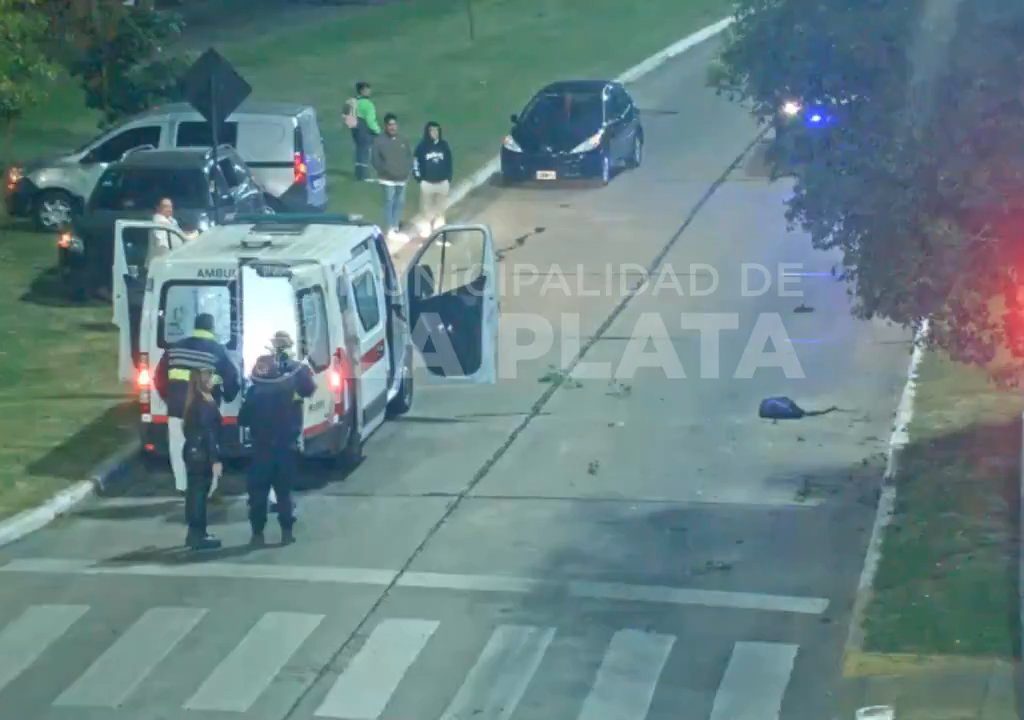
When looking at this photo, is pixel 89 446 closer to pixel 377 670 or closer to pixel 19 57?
pixel 377 670

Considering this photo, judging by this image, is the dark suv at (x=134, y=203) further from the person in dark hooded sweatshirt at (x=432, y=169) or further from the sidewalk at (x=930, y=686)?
the sidewalk at (x=930, y=686)

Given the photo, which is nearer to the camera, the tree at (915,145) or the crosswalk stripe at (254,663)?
the crosswalk stripe at (254,663)

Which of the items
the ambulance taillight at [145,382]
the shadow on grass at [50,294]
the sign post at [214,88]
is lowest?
the shadow on grass at [50,294]

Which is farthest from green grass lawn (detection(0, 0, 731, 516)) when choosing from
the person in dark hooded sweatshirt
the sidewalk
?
the sidewalk

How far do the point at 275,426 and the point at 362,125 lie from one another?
1634 cm

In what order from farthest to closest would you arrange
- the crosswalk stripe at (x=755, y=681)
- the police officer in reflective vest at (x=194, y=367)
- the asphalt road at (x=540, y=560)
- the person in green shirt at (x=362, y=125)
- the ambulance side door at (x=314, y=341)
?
1. the person in green shirt at (x=362, y=125)
2. the ambulance side door at (x=314, y=341)
3. the police officer in reflective vest at (x=194, y=367)
4. the asphalt road at (x=540, y=560)
5. the crosswalk stripe at (x=755, y=681)

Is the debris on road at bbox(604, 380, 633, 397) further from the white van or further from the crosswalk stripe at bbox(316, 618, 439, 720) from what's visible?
the crosswalk stripe at bbox(316, 618, 439, 720)

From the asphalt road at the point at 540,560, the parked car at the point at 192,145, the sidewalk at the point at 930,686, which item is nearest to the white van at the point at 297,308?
the asphalt road at the point at 540,560

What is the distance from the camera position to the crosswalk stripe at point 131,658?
35.8 feet

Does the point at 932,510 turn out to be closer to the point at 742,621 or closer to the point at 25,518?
the point at 742,621

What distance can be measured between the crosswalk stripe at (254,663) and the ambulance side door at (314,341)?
3032 mm

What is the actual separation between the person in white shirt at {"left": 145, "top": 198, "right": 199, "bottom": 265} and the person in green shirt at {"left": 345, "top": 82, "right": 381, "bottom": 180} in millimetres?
7837

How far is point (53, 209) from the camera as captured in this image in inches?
1056

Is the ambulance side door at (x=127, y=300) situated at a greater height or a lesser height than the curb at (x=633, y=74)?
greater
